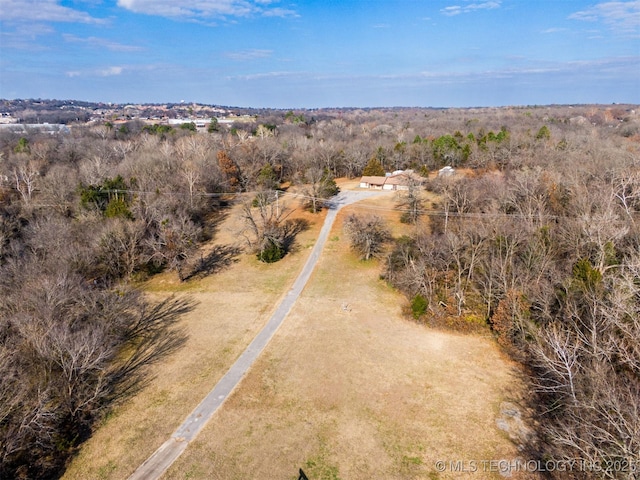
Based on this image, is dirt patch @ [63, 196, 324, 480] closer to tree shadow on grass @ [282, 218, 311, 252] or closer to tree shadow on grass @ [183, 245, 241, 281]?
tree shadow on grass @ [183, 245, 241, 281]

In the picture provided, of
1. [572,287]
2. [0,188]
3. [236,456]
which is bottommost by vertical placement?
[236,456]

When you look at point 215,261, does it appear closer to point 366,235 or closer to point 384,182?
point 366,235

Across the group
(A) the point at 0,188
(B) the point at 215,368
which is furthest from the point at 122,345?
(A) the point at 0,188

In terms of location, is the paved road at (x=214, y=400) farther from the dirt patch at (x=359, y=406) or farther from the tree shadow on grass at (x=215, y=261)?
the tree shadow on grass at (x=215, y=261)

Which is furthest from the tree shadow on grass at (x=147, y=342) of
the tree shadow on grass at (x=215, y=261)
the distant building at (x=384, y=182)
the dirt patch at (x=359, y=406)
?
the distant building at (x=384, y=182)

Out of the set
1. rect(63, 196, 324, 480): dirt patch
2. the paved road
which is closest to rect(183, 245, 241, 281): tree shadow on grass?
rect(63, 196, 324, 480): dirt patch

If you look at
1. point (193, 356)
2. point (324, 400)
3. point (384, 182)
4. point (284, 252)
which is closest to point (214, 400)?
point (193, 356)

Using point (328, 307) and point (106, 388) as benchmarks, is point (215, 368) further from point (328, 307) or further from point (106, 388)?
point (328, 307)
